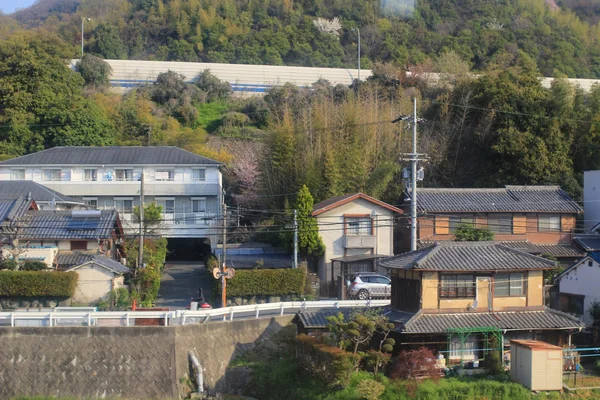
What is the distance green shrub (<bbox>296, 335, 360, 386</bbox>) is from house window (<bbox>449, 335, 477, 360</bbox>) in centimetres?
266

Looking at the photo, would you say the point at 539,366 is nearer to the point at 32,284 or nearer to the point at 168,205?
the point at 32,284

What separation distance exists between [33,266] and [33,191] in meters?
8.93

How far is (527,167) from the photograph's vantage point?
34.6 meters

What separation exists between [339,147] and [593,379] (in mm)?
17709

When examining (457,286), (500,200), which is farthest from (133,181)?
(457,286)

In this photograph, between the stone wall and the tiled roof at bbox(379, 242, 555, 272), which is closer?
the tiled roof at bbox(379, 242, 555, 272)

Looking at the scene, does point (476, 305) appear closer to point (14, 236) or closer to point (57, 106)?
point (14, 236)

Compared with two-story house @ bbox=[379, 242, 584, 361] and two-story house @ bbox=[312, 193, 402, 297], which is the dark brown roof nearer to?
two-story house @ bbox=[312, 193, 402, 297]

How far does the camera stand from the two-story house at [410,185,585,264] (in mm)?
30406

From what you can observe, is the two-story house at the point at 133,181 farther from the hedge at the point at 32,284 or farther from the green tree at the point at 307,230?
the hedge at the point at 32,284

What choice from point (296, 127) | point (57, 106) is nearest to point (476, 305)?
point (296, 127)

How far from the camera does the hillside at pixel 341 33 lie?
199 feet

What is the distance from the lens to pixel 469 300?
63.1 ft

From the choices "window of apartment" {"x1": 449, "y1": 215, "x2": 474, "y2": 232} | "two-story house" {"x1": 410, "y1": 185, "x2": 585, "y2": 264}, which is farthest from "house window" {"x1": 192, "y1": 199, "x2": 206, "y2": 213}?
"window of apartment" {"x1": 449, "y1": 215, "x2": 474, "y2": 232}
